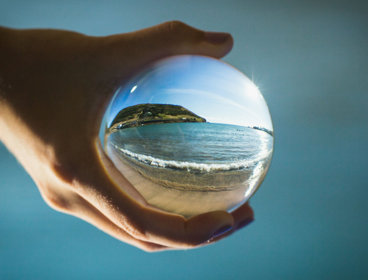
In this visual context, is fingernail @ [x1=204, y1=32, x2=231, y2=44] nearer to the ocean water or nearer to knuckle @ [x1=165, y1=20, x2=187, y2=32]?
knuckle @ [x1=165, y1=20, x2=187, y2=32]

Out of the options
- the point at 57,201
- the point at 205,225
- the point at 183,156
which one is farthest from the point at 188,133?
the point at 57,201

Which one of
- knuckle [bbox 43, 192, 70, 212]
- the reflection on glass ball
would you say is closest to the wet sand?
the reflection on glass ball

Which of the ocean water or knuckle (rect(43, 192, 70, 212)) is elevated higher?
the ocean water

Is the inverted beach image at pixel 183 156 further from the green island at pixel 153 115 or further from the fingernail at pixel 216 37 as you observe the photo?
the fingernail at pixel 216 37

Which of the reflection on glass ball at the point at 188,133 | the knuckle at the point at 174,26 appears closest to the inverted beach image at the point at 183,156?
the reflection on glass ball at the point at 188,133

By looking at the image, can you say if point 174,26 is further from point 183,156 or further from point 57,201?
point 57,201

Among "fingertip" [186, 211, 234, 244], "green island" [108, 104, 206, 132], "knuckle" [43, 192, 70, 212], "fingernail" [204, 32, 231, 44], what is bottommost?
"fingertip" [186, 211, 234, 244]

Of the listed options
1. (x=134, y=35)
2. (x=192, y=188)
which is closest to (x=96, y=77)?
(x=134, y=35)
